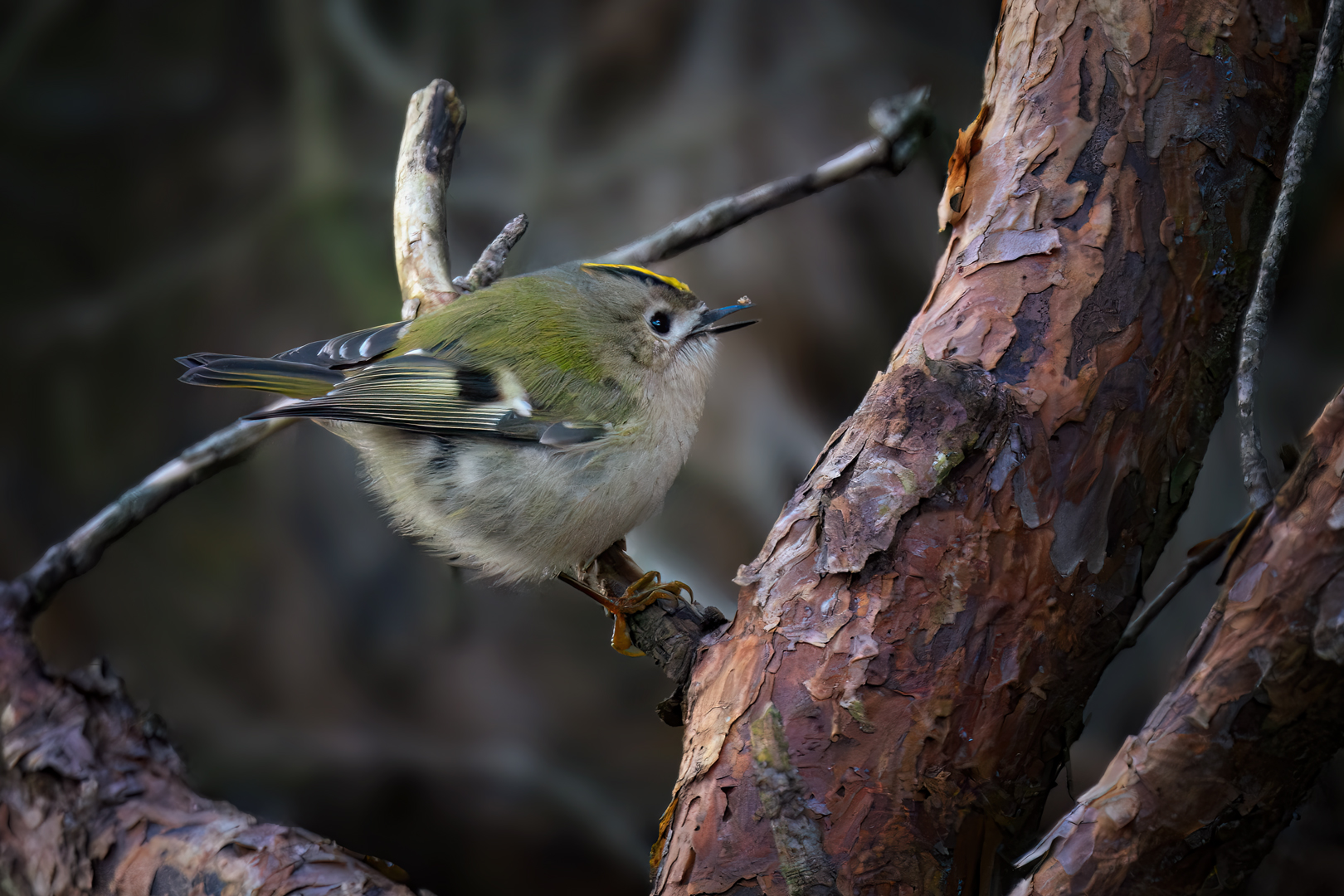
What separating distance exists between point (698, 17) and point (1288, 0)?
1.29 metres

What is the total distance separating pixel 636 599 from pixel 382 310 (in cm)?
116

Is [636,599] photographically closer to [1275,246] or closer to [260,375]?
[260,375]

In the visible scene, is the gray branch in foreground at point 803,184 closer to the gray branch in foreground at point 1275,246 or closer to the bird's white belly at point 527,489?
the bird's white belly at point 527,489

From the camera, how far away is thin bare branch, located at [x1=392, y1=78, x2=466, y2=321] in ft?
4.62

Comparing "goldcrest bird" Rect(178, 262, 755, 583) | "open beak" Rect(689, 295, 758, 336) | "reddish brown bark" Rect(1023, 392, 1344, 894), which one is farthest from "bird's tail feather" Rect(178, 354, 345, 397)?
"reddish brown bark" Rect(1023, 392, 1344, 894)

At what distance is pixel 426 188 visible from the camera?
4.68ft

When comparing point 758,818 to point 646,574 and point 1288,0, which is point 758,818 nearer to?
point 646,574

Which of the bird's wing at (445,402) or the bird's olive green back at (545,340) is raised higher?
the bird's olive green back at (545,340)

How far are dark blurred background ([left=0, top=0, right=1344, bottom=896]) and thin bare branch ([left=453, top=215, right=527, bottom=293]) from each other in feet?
1.44

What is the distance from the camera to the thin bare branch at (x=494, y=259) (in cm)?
144

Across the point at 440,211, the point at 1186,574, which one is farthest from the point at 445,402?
the point at 1186,574

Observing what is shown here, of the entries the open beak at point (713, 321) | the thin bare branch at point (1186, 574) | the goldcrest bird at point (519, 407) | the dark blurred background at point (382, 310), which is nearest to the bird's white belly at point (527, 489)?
the goldcrest bird at point (519, 407)

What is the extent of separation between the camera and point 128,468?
186 centimetres

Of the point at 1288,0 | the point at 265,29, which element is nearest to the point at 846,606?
the point at 1288,0
